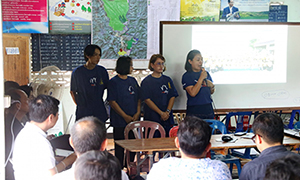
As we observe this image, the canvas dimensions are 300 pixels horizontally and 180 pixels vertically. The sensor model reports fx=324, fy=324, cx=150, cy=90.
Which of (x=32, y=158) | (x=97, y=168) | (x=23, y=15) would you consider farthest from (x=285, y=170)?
(x=23, y=15)

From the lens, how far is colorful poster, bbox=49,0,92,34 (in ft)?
16.5

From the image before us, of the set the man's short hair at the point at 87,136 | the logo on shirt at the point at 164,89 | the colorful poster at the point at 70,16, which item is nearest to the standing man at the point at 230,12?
the logo on shirt at the point at 164,89

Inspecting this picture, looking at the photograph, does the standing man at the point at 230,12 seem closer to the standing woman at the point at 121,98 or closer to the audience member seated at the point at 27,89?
the standing woman at the point at 121,98

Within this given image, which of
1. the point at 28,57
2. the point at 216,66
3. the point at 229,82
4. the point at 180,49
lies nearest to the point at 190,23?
the point at 180,49

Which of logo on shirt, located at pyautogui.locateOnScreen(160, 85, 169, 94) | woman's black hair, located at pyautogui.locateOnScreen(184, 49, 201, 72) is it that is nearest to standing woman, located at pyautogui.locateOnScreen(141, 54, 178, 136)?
logo on shirt, located at pyautogui.locateOnScreen(160, 85, 169, 94)

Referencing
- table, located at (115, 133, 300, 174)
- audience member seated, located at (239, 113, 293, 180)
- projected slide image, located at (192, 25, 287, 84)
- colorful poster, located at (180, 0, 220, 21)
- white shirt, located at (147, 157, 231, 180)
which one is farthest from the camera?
colorful poster, located at (180, 0, 220, 21)

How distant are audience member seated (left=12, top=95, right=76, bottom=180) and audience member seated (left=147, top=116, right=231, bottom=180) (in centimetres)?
69

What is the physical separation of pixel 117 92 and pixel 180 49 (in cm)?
116

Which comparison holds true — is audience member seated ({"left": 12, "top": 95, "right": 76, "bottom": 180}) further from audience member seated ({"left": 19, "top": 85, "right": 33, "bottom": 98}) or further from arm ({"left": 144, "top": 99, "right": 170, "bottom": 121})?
arm ({"left": 144, "top": 99, "right": 170, "bottom": 121})

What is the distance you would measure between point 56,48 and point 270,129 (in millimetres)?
3943

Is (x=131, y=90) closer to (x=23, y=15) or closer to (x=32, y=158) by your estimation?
(x=32, y=158)

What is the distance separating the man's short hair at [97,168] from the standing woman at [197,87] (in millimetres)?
2942

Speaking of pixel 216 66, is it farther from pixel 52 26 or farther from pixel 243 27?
pixel 52 26

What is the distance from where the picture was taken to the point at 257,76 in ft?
15.5
